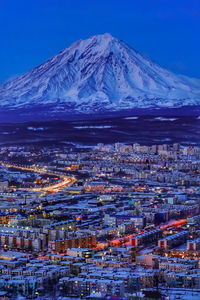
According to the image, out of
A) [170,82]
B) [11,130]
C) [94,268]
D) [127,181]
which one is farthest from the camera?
[170,82]

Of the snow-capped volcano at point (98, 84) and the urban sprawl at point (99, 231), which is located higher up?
the snow-capped volcano at point (98, 84)

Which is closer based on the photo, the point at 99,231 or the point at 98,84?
the point at 99,231

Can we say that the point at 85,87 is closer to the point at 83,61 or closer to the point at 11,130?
the point at 83,61

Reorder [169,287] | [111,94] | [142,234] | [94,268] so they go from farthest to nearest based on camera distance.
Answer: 1. [111,94]
2. [142,234]
3. [94,268]
4. [169,287]

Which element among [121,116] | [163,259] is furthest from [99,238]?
[121,116]

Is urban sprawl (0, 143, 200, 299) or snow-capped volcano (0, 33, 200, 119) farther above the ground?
snow-capped volcano (0, 33, 200, 119)

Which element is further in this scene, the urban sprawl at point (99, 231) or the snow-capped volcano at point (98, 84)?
the snow-capped volcano at point (98, 84)

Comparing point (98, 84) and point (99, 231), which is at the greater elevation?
point (98, 84)

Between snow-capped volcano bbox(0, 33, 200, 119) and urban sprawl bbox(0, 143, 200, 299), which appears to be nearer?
urban sprawl bbox(0, 143, 200, 299)
